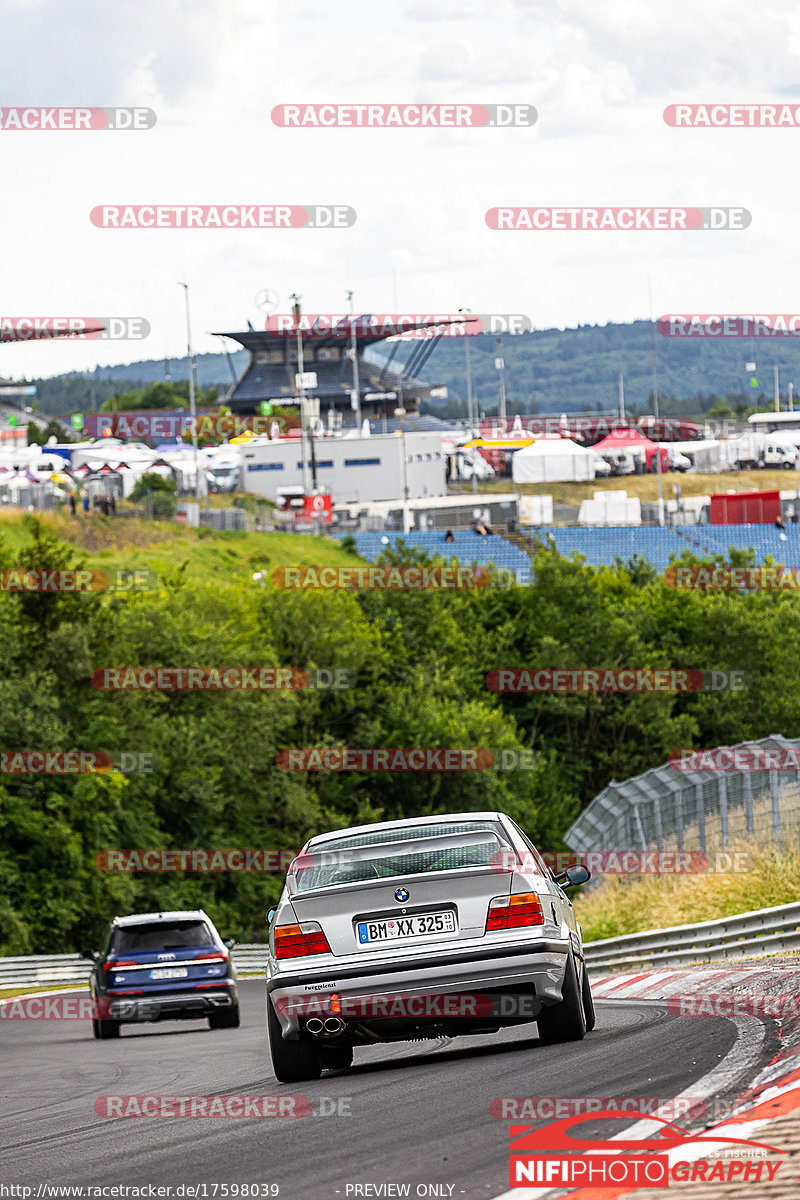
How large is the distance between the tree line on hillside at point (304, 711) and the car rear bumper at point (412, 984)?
30976 mm

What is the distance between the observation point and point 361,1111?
26.0 feet

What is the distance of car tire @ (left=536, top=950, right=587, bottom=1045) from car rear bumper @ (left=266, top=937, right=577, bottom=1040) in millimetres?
464

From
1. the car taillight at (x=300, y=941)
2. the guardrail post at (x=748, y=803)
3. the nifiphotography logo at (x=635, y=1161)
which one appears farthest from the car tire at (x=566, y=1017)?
the guardrail post at (x=748, y=803)

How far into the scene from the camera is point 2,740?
41.5 metres

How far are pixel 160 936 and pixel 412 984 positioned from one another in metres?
8.98

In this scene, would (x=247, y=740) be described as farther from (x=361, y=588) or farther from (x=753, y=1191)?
(x=753, y=1191)

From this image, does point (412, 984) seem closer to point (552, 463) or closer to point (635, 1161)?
point (635, 1161)

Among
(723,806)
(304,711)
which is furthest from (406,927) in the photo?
(304,711)

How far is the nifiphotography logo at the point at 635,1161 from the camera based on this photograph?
557cm

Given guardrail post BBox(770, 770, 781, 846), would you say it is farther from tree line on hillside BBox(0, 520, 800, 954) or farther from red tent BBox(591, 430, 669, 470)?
red tent BBox(591, 430, 669, 470)

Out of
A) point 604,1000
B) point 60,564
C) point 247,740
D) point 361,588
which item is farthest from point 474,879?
point 361,588

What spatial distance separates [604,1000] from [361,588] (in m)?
50.6

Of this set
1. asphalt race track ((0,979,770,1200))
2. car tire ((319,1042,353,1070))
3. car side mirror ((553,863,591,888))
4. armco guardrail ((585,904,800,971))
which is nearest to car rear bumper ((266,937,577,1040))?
asphalt race track ((0,979,770,1200))

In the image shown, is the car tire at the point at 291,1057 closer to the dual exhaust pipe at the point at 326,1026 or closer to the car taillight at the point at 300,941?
the dual exhaust pipe at the point at 326,1026
